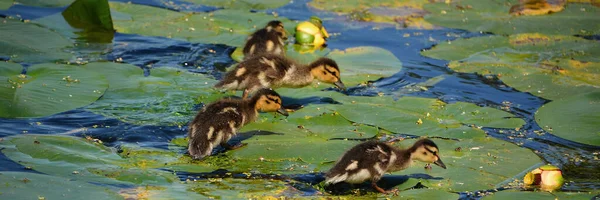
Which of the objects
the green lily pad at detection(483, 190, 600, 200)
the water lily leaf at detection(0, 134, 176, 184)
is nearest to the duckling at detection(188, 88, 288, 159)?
the water lily leaf at detection(0, 134, 176, 184)

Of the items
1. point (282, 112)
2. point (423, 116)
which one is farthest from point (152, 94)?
point (423, 116)

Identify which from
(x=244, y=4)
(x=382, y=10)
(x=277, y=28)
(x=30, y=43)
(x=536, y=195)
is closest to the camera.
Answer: (x=536, y=195)

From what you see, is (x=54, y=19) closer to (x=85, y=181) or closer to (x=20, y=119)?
(x=20, y=119)

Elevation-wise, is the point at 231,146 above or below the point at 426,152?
below

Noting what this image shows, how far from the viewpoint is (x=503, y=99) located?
8852 millimetres

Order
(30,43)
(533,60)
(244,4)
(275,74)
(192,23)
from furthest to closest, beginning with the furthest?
1. (244,4)
2. (192,23)
3. (533,60)
4. (30,43)
5. (275,74)

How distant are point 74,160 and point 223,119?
1.26 meters

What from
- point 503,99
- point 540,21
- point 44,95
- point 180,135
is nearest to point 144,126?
point 180,135

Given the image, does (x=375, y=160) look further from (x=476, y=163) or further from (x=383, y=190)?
(x=476, y=163)

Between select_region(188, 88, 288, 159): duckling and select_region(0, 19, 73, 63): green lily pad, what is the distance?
2542 mm

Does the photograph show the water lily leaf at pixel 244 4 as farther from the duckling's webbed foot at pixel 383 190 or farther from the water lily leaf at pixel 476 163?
the duckling's webbed foot at pixel 383 190

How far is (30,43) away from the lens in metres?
9.23

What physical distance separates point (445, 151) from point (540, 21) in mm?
5002

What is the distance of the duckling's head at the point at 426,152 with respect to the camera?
638 cm
